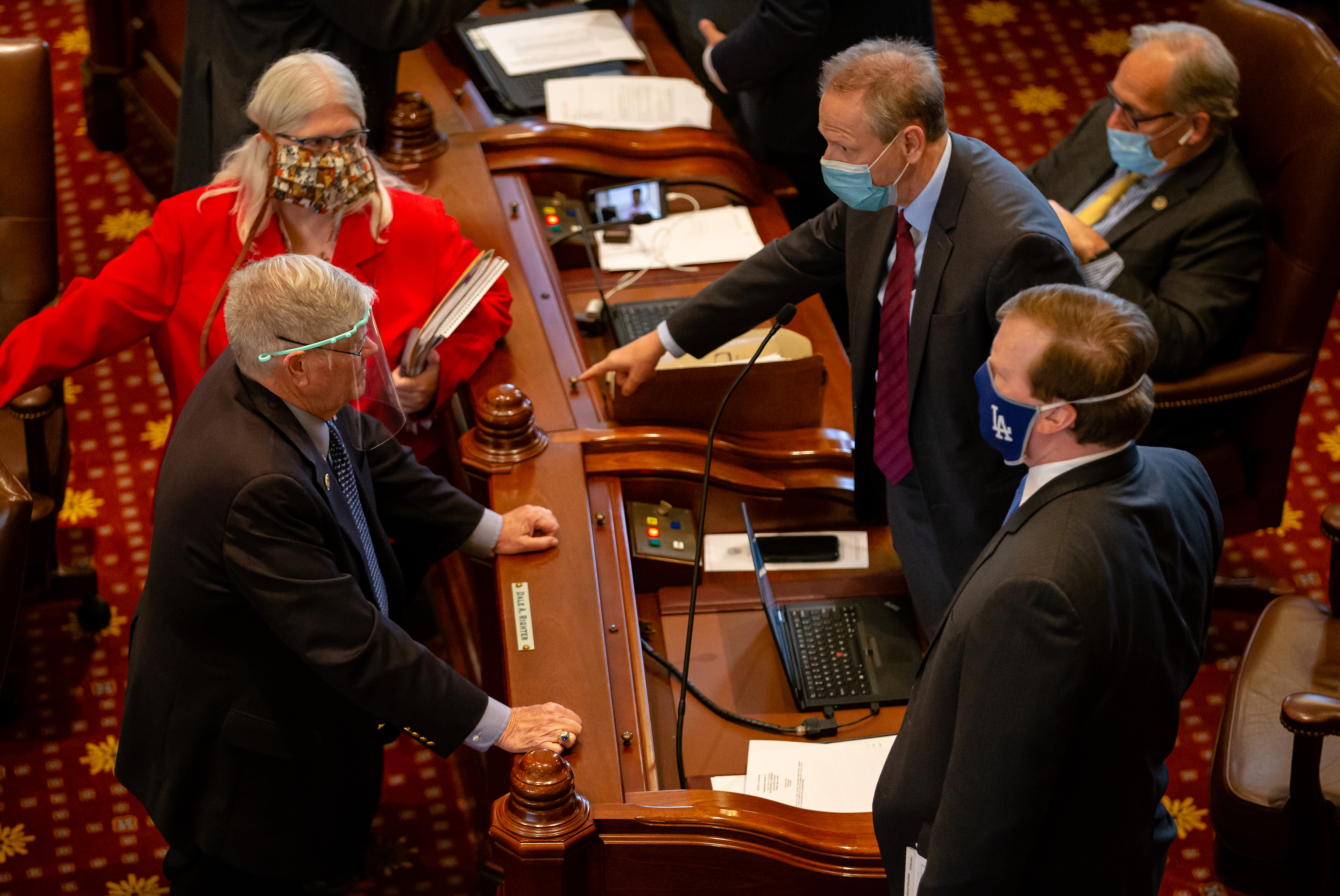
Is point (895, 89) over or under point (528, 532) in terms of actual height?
over

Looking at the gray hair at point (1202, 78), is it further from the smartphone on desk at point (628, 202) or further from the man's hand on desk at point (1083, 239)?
the smartphone on desk at point (628, 202)

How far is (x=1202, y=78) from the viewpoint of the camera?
9.04 feet

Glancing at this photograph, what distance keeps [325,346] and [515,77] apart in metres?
A: 2.05

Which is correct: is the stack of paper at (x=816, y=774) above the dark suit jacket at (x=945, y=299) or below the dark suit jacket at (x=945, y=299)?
below

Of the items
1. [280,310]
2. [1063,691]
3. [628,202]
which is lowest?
[628,202]

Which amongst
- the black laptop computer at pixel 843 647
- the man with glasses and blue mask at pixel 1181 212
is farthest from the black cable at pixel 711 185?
the black laptop computer at pixel 843 647

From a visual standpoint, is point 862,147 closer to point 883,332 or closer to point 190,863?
point 883,332

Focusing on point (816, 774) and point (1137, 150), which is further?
point (1137, 150)

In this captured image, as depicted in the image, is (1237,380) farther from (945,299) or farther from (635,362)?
(635,362)

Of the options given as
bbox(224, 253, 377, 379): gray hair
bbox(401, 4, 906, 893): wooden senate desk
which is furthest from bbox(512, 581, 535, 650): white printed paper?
bbox(224, 253, 377, 379): gray hair

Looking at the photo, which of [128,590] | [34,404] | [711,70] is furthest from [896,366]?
[128,590]

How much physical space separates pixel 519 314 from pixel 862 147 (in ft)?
2.81

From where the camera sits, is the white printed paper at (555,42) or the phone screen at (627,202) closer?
the phone screen at (627,202)

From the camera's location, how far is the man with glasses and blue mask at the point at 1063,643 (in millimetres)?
1509
